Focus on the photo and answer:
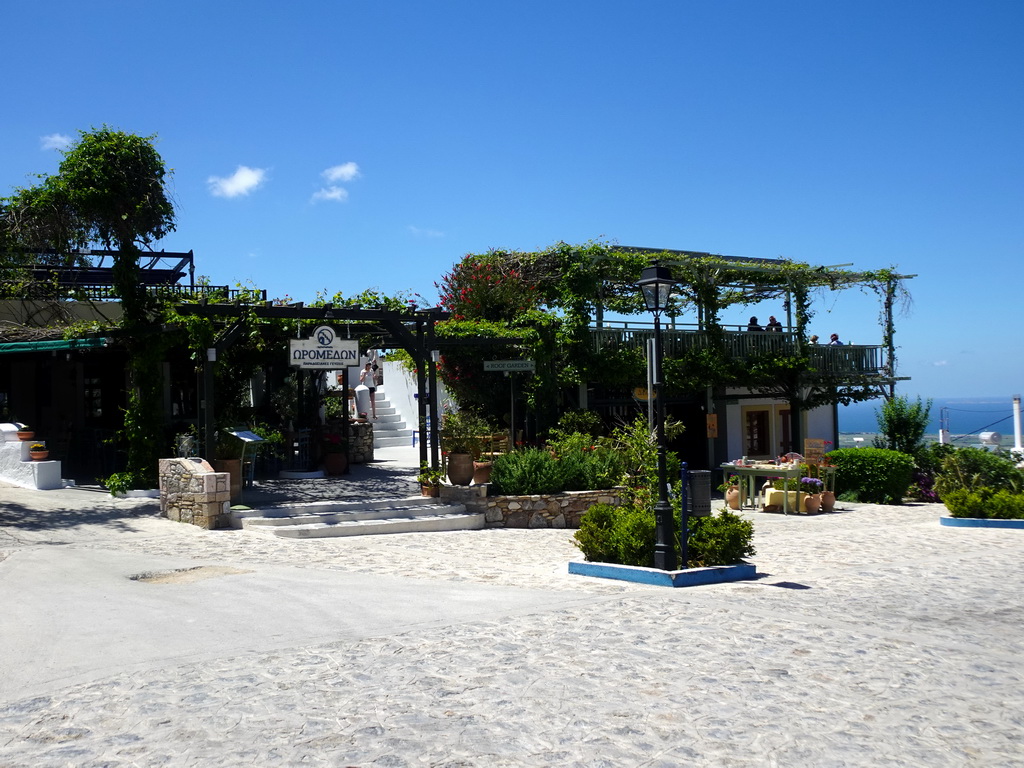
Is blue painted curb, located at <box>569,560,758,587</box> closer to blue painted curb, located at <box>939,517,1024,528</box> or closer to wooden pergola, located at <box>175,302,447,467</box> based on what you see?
wooden pergola, located at <box>175,302,447,467</box>

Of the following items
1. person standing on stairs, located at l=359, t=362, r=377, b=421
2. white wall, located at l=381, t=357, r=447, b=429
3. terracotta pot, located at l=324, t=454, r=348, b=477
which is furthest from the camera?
white wall, located at l=381, t=357, r=447, b=429

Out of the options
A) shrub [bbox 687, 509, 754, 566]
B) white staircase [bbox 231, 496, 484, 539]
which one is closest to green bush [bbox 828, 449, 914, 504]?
white staircase [bbox 231, 496, 484, 539]

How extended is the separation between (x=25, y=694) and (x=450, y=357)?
15046 millimetres

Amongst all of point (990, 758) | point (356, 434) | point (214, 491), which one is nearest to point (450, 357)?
point (356, 434)

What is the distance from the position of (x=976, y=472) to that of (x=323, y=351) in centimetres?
1289

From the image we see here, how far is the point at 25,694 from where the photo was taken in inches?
214

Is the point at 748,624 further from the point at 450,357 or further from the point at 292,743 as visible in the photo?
the point at 450,357

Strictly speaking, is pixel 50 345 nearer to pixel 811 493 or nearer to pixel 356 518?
pixel 356 518

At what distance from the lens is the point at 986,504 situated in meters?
14.4

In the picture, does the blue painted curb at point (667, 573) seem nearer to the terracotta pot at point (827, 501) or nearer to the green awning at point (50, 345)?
the terracotta pot at point (827, 501)

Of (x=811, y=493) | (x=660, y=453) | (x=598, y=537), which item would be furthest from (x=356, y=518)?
(x=811, y=493)

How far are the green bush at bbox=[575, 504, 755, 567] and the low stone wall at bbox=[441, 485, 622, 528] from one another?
4238 millimetres

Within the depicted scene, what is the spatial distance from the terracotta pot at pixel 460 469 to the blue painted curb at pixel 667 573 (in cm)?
478

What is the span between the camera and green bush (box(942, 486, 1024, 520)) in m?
14.3
